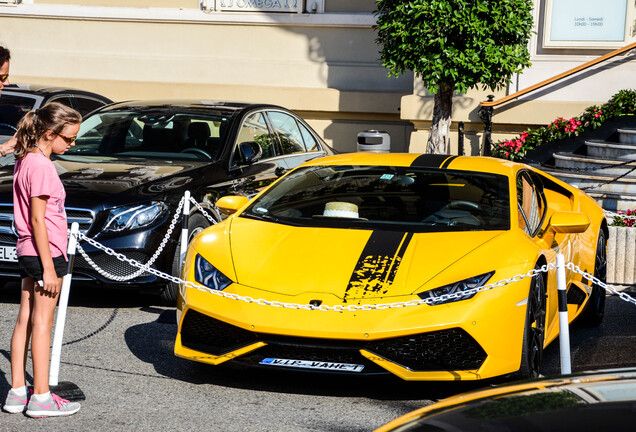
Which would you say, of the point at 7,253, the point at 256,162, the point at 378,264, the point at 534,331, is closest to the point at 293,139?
the point at 256,162

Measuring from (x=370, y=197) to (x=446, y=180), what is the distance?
21.1 inches

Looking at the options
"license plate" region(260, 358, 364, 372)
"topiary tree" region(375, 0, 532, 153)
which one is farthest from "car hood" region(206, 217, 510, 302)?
"topiary tree" region(375, 0, 532, 153)

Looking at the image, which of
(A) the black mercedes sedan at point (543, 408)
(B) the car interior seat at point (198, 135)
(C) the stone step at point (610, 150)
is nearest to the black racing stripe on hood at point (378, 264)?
(A) the black mercedes sedan at point (543, 408)

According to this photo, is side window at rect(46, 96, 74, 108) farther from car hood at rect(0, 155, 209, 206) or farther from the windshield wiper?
the windshield wiper

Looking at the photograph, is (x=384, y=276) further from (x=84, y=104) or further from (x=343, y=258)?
(x=84, y=104)

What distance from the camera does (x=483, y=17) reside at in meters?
14.3

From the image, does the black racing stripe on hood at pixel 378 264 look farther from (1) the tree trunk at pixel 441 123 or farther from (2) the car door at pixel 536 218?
(1) the tree trunk at pixel 441 123

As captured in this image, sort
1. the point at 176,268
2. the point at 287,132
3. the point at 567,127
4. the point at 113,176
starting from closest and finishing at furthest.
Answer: the point at 176,268 → the point at 113,176 → the point at 287,132 → the point at 567,127

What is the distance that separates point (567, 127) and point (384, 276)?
10.6 metres

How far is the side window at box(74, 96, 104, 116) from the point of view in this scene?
1236cm

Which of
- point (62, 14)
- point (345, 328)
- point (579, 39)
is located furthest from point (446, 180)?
point (62, 14)

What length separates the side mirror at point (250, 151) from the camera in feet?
28.9

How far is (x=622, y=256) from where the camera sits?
30.3 ft

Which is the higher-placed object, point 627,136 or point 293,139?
point 293,139
